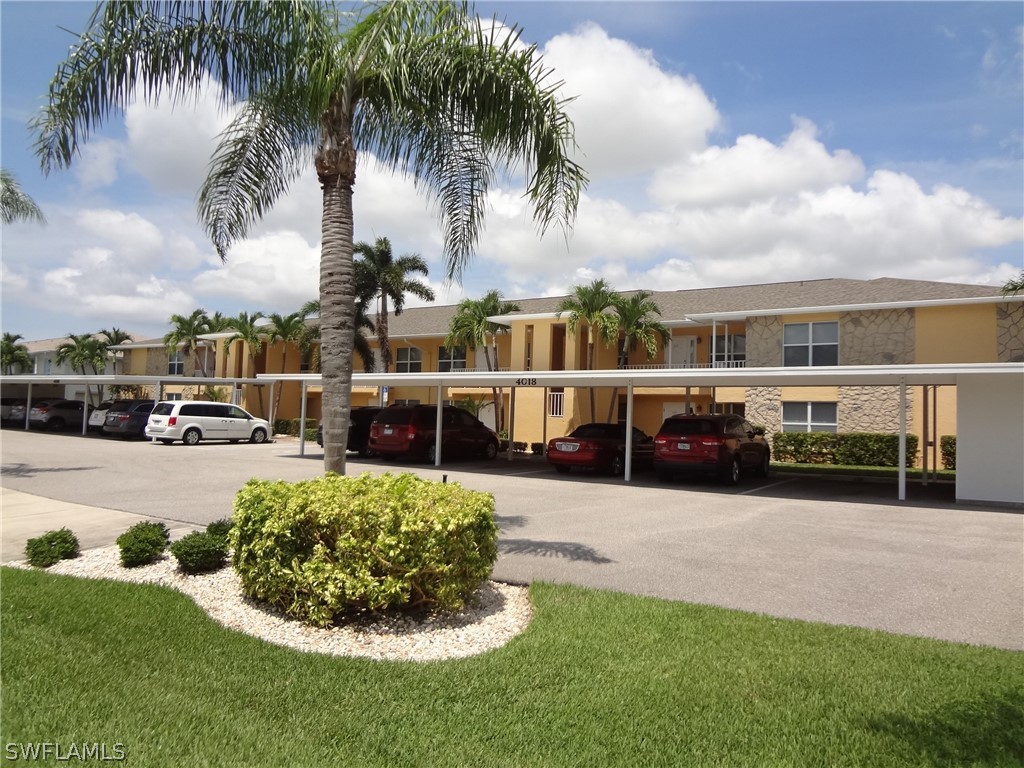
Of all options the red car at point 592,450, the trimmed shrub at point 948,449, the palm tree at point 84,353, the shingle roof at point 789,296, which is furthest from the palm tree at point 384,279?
the palm tree at point 84,353

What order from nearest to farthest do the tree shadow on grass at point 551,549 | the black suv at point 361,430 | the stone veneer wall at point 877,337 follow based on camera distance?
the tree shadow on grass at point 551,549, the stone veneer wall at point 877,337, the black suv at point 361,430

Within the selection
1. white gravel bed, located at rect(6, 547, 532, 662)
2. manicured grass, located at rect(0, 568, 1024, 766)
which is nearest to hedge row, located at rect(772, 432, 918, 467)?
manicured grass, located at rect(0, 568, 1024, 766)

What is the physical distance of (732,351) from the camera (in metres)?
28.7

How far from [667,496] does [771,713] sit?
11.2 metres

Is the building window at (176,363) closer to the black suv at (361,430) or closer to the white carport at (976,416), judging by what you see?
the black suv at (361,430)

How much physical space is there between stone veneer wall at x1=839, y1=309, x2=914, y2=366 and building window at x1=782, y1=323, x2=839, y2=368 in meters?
0.31

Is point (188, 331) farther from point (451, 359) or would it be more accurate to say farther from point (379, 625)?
point (379, 625)

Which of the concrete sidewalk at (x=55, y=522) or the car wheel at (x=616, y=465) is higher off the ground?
the car wheel at (x=616, y=465)

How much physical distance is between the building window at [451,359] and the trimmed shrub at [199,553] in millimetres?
26927

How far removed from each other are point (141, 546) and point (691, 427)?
12.9 metres

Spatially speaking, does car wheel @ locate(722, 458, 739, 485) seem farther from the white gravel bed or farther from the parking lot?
the white gravel bed

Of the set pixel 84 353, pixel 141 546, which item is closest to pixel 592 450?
pixel 141 546

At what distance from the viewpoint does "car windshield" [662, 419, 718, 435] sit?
17.4 metres

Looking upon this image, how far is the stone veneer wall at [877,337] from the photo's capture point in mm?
23328
